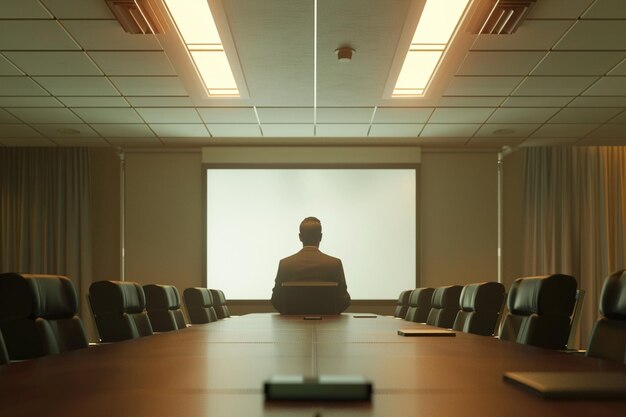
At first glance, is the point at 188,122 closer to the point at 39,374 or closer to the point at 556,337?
the point at 556,337

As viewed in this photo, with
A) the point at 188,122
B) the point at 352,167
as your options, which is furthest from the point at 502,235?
the point at 188,122

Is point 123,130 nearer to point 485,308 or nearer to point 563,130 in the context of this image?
point 563,130

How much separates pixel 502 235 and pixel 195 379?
8.77 meters

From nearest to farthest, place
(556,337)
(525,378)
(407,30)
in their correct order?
(525,378), (556,337), (407,30)

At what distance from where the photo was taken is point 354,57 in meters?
5.93

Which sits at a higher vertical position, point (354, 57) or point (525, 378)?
point (354, 57)

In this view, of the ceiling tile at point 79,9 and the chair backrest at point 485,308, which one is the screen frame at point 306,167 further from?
the chair backrest at point 485,308

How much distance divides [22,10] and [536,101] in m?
→ 4.92

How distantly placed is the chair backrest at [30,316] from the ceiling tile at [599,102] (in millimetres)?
6032

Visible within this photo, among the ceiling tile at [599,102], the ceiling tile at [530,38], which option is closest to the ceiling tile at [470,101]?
the ceiling tile at [599,102]

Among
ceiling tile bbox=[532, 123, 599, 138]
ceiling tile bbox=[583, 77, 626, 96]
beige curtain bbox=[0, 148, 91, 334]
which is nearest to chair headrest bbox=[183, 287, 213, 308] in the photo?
ceiling tile bbox=[583, 77, 626, 96]

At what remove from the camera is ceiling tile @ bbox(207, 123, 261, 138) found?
324 inches

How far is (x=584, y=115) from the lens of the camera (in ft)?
24.8

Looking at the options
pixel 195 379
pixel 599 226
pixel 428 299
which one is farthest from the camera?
pixel 599 226
